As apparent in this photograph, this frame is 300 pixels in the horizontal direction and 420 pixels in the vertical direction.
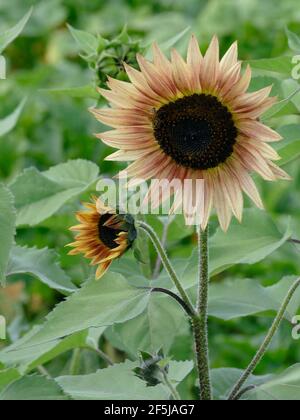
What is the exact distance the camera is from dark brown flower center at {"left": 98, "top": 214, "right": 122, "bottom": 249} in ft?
2.41

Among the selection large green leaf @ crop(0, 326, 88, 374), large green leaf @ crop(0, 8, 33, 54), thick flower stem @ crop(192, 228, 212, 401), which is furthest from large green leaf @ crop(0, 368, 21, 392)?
large green leaf @ crop(0, 8, 33, 54)

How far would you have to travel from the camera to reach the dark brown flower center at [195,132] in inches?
28.5

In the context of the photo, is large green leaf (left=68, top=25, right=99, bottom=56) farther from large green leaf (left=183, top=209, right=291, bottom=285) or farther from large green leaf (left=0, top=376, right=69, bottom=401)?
large green leaf (left=0, top=376, right=69, bottom=401)

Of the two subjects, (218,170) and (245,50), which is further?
(245,50)

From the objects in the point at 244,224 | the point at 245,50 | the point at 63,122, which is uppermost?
the point at 245,50

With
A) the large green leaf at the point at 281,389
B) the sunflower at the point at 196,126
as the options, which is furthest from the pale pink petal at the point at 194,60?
the large green leaf at the point at 281,389

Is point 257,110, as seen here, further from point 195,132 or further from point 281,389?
point 281,389

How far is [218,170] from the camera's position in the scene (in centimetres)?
73

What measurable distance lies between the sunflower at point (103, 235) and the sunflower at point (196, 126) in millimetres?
33

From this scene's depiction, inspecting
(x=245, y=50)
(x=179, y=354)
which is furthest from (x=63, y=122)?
(x=179, y=354)

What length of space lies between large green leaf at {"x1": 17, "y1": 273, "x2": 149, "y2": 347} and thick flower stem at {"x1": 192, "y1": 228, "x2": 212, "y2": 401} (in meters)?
0.04

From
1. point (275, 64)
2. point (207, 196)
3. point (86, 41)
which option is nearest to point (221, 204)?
point (207, 196)

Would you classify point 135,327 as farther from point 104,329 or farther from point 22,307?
point 22,307

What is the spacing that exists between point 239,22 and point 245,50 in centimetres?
10
